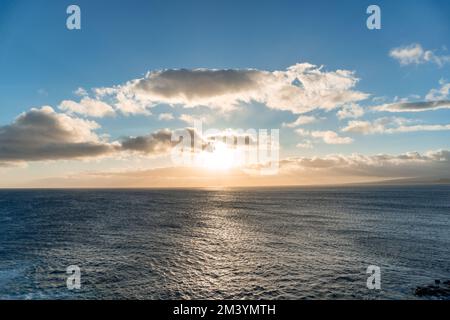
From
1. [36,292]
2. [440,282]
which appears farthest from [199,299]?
[440,282]

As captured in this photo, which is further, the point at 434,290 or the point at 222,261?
the point at 222,261

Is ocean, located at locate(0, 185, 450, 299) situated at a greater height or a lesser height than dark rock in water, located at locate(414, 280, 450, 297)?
lesser

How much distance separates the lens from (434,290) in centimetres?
3650

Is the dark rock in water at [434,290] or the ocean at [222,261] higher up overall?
the dark rock in water at [434,290]

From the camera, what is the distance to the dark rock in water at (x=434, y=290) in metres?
35.4

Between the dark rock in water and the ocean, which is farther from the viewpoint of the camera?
the ocean

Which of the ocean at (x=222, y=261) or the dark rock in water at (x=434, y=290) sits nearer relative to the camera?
the dark rock in water at (x=434, y=290)

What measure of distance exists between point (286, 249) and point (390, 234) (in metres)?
32.4

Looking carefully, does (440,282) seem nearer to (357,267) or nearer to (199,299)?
(357,267)

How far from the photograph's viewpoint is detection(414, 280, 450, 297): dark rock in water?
116 feet

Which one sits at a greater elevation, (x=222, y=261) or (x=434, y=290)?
(x=434, y=290)

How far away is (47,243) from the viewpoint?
210ft

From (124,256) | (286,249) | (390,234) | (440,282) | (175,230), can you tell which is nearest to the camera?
(440,282)
